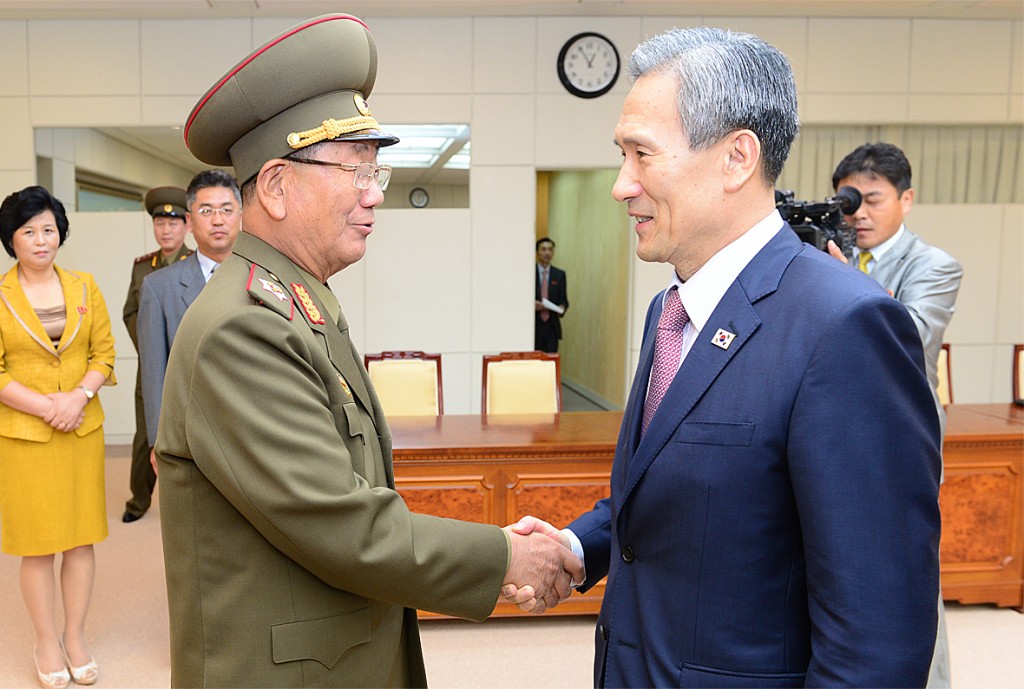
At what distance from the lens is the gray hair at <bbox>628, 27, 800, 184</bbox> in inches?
→ 45.5

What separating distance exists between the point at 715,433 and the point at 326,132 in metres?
0.83

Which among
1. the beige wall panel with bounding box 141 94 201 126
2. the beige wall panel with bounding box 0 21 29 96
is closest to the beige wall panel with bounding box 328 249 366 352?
the beige wall panel with bounding box 141 94 201 126

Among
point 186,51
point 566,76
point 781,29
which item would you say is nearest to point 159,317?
point 186,51

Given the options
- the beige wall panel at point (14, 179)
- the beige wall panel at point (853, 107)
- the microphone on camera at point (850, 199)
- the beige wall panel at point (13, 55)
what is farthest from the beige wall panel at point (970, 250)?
the beige wall panel at point (13, 55)

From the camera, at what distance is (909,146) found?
720cm

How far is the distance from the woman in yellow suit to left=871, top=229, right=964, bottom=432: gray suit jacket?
294cm

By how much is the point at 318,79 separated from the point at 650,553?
95cm

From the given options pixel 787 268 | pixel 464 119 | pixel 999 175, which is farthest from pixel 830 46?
pixel 787 268

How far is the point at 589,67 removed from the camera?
6859 millimetres

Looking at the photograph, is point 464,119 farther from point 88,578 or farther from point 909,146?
point 88,578

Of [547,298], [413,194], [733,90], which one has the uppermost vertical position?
[413,194]

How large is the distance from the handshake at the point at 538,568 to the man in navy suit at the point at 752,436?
0.22 meters

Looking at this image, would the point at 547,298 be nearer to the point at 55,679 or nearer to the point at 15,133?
the point at 15,133

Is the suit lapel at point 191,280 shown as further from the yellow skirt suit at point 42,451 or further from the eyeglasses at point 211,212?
the yellow skirt suit at point 42,451
